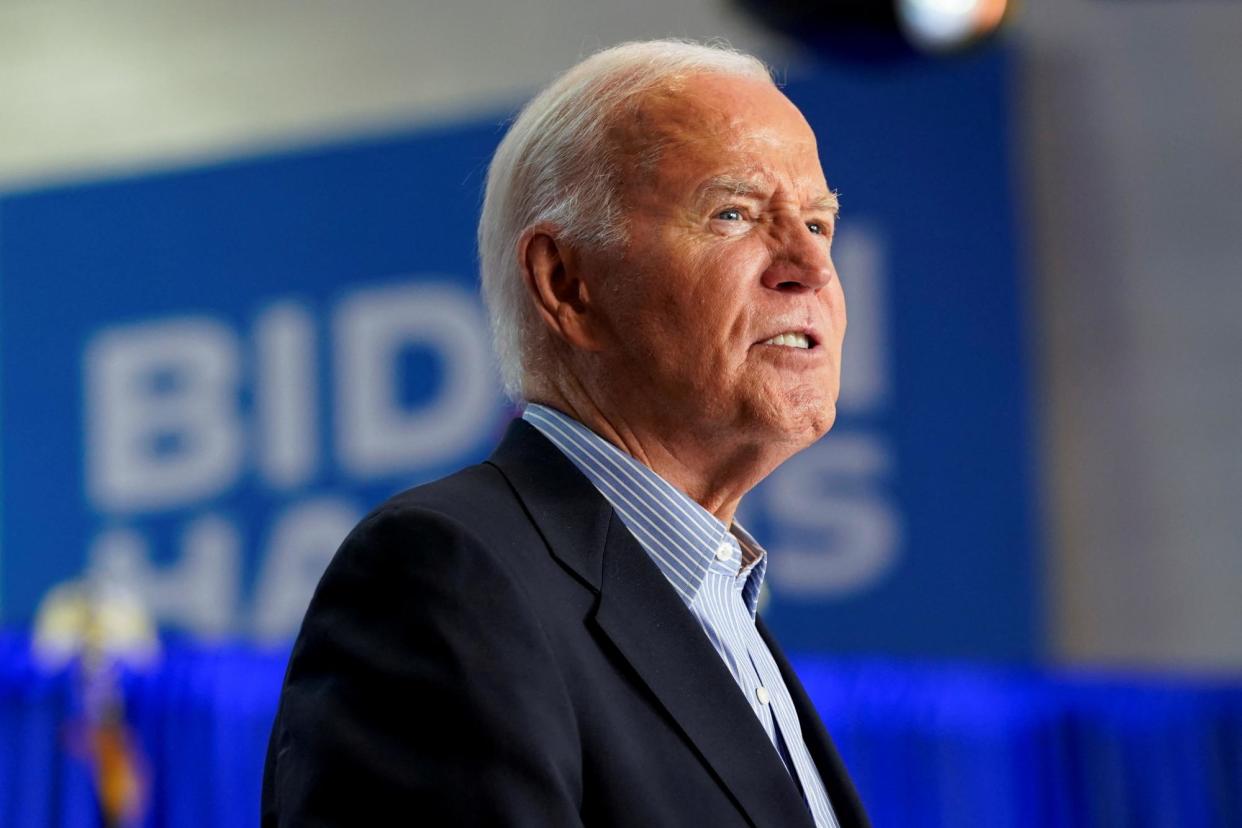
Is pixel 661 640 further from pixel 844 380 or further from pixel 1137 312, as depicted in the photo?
pixel 1137 312

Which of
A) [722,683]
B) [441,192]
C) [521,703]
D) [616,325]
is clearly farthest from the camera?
[441,192]

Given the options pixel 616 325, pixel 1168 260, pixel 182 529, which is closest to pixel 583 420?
pixel 616 325

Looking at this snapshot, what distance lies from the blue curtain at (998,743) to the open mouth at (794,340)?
2546mm

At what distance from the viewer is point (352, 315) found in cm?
577

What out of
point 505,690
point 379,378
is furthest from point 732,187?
point 379,378

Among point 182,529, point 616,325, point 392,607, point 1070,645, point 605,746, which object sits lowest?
point 1070,645

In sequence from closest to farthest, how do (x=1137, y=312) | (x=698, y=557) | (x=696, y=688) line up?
(x=696, y=688), (x=698, y=557), (x=1137, y=312)

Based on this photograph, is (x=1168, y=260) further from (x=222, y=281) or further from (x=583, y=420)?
(x=583, y=420)

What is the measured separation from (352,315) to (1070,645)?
8.99 feet

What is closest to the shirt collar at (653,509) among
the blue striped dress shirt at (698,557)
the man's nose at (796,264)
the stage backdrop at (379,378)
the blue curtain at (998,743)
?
the blue striped dress shirt at (698,557)

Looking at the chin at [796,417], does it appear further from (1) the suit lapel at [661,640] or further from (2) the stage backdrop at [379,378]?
(2) the stage backdrop at [379,378]

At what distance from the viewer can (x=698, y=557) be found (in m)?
1.33

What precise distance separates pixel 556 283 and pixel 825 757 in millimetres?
489

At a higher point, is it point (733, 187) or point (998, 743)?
point (733, 187)
